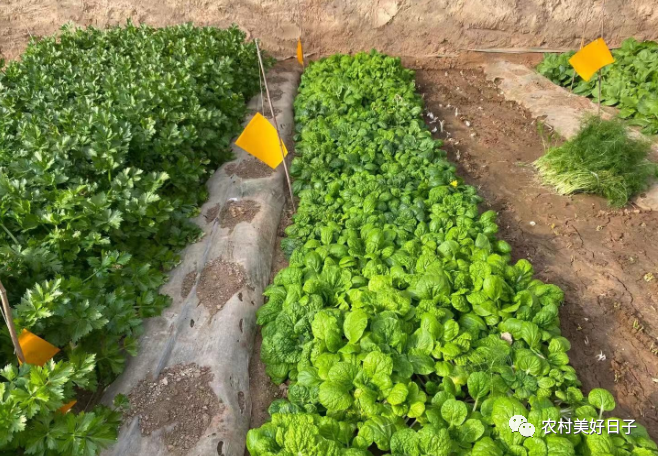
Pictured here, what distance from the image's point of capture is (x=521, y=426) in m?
1.86

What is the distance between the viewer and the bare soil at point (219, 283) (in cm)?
296

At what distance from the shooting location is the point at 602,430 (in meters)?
1.89

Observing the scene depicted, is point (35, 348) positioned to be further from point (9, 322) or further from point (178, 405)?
point (178, 405)

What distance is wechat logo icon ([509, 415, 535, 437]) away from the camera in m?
1.84

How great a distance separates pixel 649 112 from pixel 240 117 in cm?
482

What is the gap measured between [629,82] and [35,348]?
685 centimetres

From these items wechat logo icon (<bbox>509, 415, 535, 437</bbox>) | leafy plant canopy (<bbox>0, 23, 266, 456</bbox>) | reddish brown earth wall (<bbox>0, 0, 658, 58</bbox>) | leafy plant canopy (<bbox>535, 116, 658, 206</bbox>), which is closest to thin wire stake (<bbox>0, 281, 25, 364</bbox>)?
leafy plant canopy (<bbox>0, 23, 266, 456</bbox>)

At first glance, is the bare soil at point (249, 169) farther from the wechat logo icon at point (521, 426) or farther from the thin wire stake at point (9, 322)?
the wechat logo icon at point (521, 426)

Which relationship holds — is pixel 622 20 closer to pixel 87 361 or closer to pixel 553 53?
pixel 553 53

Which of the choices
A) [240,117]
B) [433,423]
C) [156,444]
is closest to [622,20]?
[240,117]

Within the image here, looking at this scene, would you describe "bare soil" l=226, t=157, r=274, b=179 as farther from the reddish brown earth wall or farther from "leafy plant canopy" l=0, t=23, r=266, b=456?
the reddish brown earth wall

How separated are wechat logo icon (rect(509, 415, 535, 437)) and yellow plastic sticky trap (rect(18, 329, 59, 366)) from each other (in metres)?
2.14

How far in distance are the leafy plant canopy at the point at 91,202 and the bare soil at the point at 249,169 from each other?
8.1 inches

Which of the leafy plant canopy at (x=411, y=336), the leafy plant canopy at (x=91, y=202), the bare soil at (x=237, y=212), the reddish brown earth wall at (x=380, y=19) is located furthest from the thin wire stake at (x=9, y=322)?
the reddish brown earth wall at (x=380, y=19)
